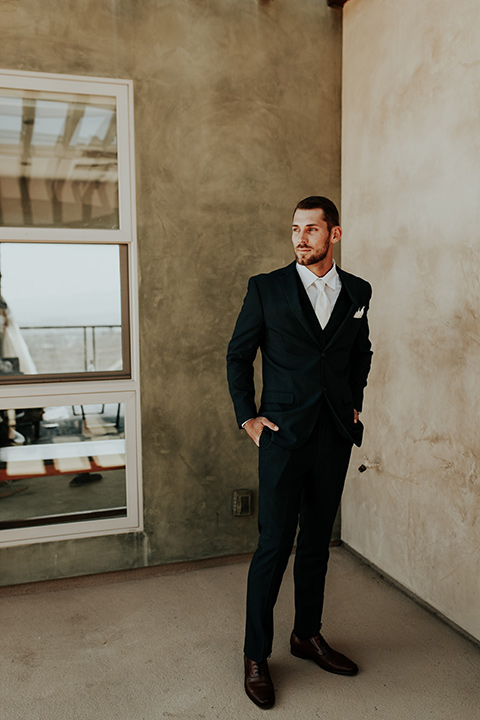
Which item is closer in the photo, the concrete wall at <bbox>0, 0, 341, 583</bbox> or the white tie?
the white tie

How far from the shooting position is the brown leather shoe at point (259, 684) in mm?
2191

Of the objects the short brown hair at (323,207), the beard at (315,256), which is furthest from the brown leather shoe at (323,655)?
the short brown hair at (323,207)

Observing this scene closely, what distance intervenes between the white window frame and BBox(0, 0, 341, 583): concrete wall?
0.17 ft

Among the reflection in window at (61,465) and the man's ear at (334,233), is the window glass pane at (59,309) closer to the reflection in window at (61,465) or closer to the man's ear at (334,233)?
the reflection in window at (61,465)

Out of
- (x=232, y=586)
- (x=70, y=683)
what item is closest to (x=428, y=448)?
(x=232, y=586)

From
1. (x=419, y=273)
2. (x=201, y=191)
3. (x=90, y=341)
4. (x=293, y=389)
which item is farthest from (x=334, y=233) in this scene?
(x=90, y=341)

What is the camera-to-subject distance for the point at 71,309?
10.3ft

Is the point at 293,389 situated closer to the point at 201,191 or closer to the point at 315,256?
the point at 315,256

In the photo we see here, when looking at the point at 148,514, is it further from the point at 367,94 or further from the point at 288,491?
the point at 367,94

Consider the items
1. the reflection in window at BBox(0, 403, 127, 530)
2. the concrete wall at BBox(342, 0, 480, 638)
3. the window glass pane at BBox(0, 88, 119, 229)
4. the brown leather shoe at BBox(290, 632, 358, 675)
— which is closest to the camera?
the brown leather shoe at BBox(290, 632, 358, 675)

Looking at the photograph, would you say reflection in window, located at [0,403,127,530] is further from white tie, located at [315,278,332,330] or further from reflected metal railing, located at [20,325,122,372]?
white tie, located at [315,278,332,330]

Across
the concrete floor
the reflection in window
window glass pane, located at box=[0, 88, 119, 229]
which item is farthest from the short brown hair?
the concrete floor

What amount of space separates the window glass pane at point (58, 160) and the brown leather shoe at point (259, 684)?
220 centimetres

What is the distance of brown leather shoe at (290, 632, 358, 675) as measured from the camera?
238 centimetres
